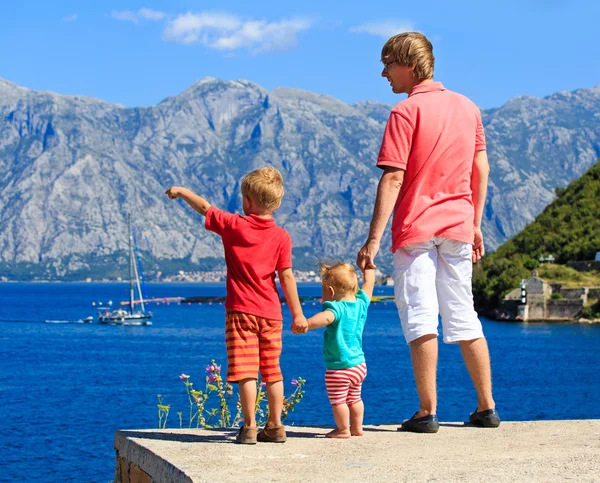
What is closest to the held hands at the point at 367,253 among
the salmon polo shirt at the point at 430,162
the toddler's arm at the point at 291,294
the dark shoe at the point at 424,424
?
the salmon polo shirt at the point at 430,162

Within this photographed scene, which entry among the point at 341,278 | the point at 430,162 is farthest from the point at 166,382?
the point at 430,162

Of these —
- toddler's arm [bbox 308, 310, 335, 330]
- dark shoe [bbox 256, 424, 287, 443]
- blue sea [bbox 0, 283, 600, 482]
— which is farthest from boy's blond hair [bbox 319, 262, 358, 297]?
blue sea [bbox 0, 283, 600, 482]

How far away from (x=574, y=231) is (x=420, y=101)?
128 metres

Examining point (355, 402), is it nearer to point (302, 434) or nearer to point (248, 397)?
point (302, 434)

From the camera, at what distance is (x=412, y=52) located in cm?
732

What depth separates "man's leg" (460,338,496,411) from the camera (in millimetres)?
7547

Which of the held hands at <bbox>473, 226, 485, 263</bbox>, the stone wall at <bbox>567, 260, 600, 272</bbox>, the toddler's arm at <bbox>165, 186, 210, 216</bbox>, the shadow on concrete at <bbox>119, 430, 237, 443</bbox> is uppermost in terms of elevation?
the stone wall at <bbox>567, 260, 600, 272</bbox>

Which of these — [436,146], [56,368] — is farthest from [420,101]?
[56,368]

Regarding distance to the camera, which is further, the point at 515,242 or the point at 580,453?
the point at 515,242

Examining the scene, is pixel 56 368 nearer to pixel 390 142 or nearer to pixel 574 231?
pixel 390 142

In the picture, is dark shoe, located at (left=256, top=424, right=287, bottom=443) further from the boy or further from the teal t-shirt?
the teal t-shirt

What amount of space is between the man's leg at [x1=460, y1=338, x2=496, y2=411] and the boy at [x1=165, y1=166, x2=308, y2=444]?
1.42 metres

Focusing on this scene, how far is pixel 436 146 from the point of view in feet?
23.9

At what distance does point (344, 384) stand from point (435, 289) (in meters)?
0.98
